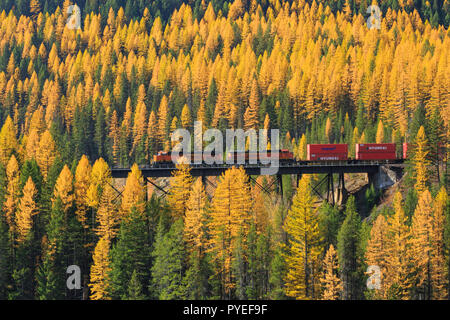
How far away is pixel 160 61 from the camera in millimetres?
182625

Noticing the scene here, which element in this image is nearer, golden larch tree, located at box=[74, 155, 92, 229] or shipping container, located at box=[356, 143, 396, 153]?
golden larch tree, located at box=[74, 155, 92, 229]

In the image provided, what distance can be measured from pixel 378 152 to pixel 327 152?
713 centimetres

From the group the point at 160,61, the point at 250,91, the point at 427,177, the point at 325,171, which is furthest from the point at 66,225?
the point at 160,61

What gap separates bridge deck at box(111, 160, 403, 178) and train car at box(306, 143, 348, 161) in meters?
0.90

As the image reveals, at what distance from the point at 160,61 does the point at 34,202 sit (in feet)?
359

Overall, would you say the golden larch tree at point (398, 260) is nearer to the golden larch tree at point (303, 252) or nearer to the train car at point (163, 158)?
the golden larch tree at point (303, 252)

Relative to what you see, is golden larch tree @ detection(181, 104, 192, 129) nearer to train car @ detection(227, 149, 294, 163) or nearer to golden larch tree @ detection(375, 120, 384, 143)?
golden larch tree @ detection(375, 120, 384, 143)

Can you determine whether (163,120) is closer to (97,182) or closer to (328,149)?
(328,149)

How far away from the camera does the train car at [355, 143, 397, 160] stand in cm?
9750

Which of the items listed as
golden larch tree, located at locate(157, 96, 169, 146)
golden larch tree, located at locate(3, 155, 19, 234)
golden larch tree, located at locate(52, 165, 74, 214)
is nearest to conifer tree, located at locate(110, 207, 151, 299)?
golden larch tree, located at locate(52, 165, 74, 214)

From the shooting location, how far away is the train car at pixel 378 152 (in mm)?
97500

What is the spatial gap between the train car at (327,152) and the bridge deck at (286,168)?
2.94ft

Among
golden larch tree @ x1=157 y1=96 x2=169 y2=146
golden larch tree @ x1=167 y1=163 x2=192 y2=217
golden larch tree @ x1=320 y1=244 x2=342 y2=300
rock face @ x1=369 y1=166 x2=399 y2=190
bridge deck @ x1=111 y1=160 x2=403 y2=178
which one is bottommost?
golden larch tree @ x1=320 y1=244 x2=342 y2=300

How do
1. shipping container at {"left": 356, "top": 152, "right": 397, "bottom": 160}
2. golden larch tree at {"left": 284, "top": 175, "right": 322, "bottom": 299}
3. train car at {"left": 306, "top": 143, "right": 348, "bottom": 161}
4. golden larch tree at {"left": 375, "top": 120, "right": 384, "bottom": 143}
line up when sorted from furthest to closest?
golden larch tree at {"left": 375, "top": 120, "right": 384, "bottom": 143}, train car at {"left": 306, "top": 143, "right": 348, "bottom": 161}, shipping container at {"left": 356, "top": 152, "right": 397, "bottom": 160}, golden larch tree at {"left": 284, "top": 175, "right": 322, "bottom": 299}
